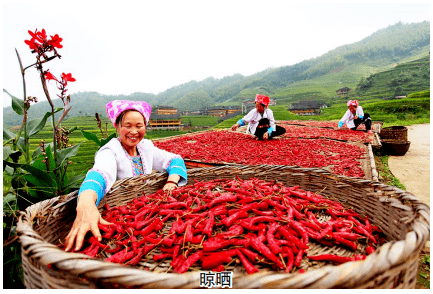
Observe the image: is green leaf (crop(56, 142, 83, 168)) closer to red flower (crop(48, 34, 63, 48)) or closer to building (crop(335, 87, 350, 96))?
red flower (crop(48, 34, 63, 48))

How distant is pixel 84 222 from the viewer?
1.44 m

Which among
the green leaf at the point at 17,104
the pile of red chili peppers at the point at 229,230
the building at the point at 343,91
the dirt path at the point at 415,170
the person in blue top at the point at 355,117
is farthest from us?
the building at the point at 343,91

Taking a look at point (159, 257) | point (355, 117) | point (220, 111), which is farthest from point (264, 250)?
point (220, 111)

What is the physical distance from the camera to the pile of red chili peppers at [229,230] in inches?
48.9

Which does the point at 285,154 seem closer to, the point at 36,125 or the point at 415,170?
the point at 415,170

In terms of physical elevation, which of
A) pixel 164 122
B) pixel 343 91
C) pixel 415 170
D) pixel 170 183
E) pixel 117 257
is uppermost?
pixel 343 91

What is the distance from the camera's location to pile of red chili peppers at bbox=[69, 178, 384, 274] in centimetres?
124

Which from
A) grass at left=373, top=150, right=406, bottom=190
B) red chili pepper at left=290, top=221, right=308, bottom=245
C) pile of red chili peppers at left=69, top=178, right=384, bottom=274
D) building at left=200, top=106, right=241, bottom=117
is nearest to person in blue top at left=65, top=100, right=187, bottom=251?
pile of red chili peppers at left=69, top=178, right=384, bottom=274

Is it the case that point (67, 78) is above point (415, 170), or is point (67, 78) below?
above

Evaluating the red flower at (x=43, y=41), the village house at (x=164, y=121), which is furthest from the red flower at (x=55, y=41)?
the village house at (x=164, y=121)

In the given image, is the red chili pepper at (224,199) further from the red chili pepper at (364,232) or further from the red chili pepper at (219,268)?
the red chili pepper at (364,232)

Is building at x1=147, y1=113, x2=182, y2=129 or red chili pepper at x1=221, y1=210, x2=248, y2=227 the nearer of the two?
red chili pepper at x1=221, y1=210, x2=248, y2=227

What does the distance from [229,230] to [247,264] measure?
0.30 m

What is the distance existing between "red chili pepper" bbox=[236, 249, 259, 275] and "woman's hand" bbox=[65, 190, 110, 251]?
871 millimetres
